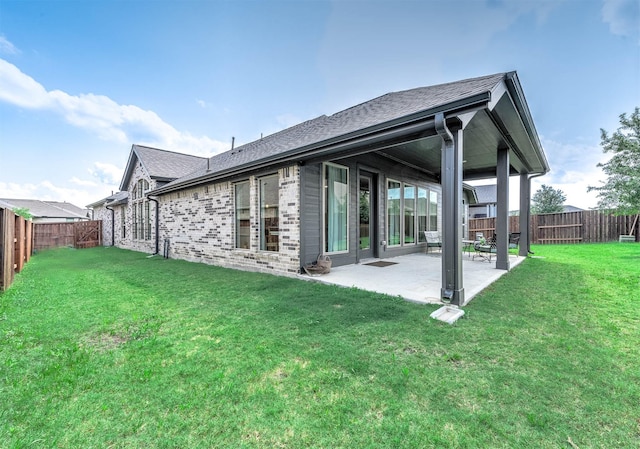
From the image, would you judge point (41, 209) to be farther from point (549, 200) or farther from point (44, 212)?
point (549, 200)

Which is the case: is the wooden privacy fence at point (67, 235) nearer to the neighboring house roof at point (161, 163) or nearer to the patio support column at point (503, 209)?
the neighboring house roof at point (161, 163)

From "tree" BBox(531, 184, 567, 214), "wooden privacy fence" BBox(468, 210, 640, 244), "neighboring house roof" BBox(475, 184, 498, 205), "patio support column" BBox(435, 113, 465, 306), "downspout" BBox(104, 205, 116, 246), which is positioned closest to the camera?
"patio support column" BBox(435, 113, 465, 306)

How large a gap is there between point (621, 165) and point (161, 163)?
21.6 m

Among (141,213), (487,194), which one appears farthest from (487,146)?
(487,194)

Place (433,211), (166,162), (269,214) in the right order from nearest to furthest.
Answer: (269,214) < (433,211) < (166,162)

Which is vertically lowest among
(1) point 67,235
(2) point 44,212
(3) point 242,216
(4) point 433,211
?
(1) point 67,235

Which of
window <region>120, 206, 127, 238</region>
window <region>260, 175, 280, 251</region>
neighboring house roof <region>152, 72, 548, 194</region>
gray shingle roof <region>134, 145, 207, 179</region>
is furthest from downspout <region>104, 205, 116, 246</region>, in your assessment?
window <region>260, 175, 280, 251</region>

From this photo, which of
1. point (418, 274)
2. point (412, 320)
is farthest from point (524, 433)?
point (418, 274)

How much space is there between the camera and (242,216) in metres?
7.62

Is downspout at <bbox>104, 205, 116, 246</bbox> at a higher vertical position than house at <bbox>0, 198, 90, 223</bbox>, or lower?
lower

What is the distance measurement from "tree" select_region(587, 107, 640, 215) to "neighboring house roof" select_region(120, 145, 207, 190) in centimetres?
1846

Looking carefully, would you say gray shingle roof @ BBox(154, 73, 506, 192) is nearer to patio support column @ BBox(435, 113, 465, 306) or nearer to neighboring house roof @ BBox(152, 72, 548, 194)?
neighboring house roof @ BBox(152, 72, 548, 194)

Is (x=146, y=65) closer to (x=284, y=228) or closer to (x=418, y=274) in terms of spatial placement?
(x=284, y=228)

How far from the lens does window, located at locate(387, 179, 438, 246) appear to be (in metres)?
8.98
